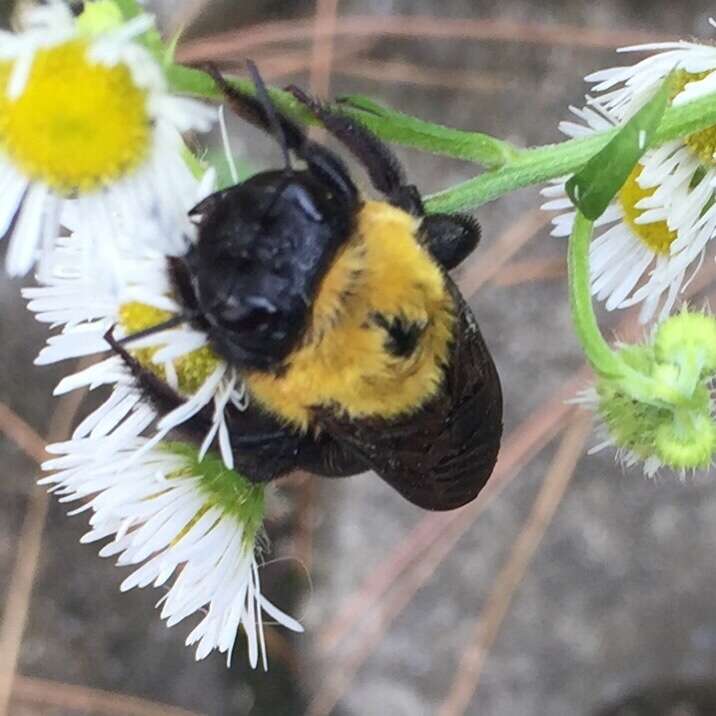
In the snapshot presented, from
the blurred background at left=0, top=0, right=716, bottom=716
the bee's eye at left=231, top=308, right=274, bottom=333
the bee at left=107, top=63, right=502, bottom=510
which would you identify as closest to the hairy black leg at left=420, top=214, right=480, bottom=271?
the bee at left=107, top=63, right=502, bottom=510

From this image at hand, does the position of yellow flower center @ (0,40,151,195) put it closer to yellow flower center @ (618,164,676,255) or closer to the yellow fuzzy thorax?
the yellow fuzzy thorax

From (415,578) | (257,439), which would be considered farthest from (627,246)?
(415,578)

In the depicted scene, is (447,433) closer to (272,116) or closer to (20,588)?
(272,116)

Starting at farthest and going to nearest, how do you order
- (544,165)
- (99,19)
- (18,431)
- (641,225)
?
(18,431) → (641,225) → (544,165) → (99,19)

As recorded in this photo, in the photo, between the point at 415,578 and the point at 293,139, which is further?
the point at 415,578

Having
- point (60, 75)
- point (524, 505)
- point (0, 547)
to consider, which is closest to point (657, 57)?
point (60, 75)

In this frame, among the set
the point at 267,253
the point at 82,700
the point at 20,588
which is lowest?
the point at 82,700

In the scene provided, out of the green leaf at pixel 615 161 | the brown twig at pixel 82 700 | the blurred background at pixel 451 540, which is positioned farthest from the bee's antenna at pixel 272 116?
the brown twig at pixel 82 700
